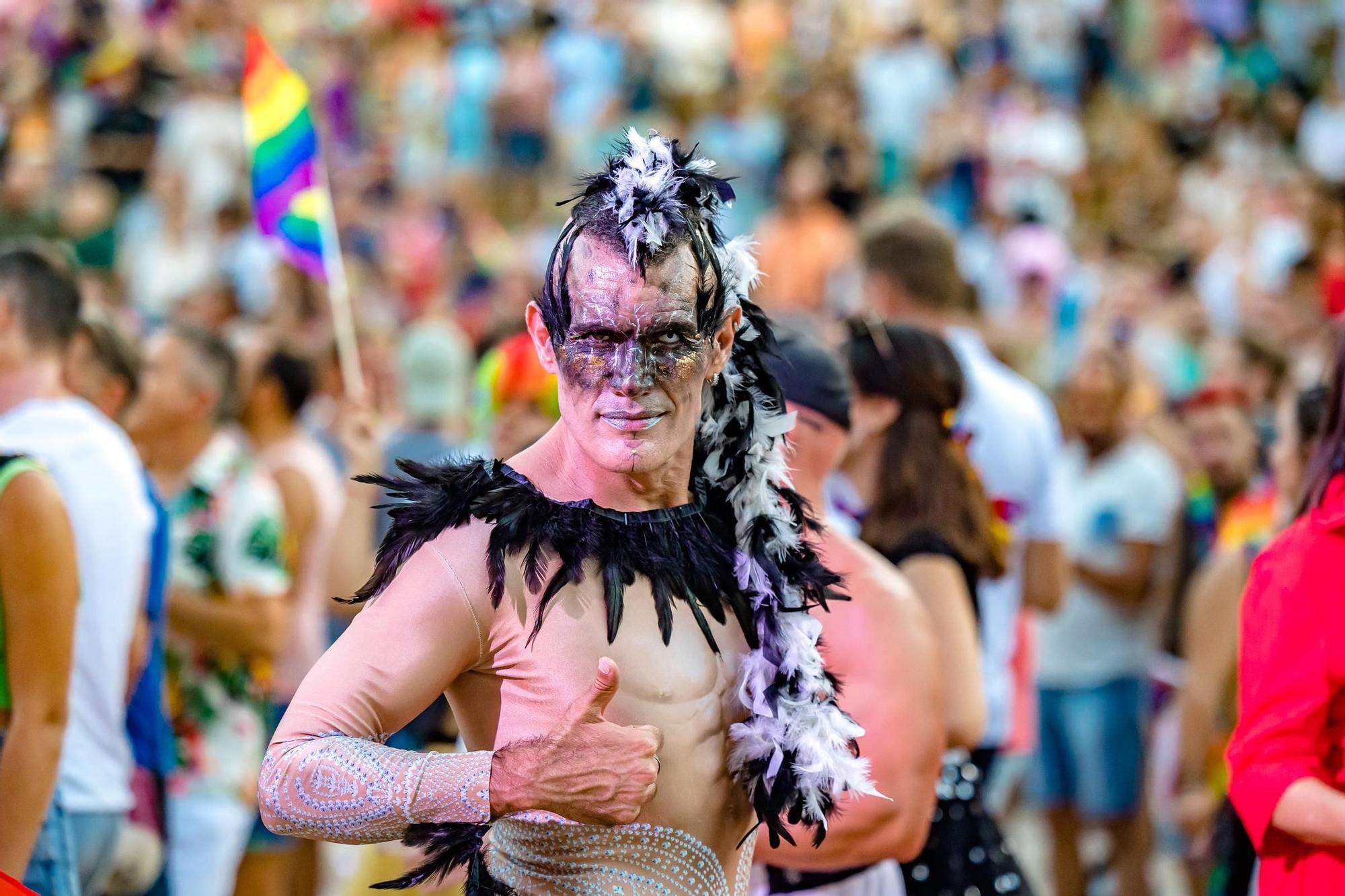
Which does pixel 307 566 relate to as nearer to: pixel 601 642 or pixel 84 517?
pixel 84 517

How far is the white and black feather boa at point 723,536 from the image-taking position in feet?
7.23

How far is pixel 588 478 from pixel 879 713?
3.27 feet

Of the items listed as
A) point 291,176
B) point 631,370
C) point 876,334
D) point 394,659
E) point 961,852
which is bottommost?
point 961,852

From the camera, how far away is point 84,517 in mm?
3729

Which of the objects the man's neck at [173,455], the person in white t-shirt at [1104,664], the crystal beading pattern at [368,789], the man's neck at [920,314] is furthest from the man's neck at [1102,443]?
the crystal beading pattern at [368,789]

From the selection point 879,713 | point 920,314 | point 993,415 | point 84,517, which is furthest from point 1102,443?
point 84,517

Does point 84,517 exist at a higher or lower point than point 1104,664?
higher

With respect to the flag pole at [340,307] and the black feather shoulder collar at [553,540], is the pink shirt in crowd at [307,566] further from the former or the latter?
the black feather shoulder collar at [553,540]

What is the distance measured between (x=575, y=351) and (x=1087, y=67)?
52.1 ft

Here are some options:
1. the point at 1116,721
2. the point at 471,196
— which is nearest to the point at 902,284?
the point at 1116,721

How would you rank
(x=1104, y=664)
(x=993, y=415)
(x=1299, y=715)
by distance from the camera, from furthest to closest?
(x=1104, y=664) → (x=993, y=415) → (x=1299, y=715)

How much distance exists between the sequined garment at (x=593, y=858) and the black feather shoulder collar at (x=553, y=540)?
10.0 inches

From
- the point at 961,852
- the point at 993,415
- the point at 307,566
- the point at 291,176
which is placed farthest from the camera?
the point at 307,566

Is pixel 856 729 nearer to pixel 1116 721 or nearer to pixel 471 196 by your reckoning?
pixel 1116 721
